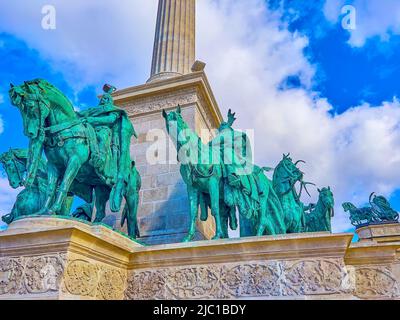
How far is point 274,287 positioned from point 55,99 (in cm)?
536

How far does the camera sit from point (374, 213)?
25.4 metres

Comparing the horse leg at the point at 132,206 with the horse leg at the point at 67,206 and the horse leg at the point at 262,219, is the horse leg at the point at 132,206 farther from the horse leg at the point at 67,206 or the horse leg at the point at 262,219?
the horse leg at the point at 262,219

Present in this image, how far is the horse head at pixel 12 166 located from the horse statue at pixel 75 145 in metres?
2.50

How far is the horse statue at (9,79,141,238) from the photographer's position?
22.9 ft

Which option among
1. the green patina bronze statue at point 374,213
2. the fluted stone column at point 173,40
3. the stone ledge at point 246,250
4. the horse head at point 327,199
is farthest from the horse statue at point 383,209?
the stone ledge at point 246,250

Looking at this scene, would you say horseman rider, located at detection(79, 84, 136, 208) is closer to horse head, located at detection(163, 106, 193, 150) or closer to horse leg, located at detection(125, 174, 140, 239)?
horse leg, located at detection(125, 174, 140, 239)

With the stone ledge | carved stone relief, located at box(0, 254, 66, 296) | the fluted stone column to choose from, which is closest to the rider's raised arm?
the stone ledge

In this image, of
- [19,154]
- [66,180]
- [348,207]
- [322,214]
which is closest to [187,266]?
[66,180]

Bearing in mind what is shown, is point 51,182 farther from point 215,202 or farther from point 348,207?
point 348,207

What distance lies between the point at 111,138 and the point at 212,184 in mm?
2369
